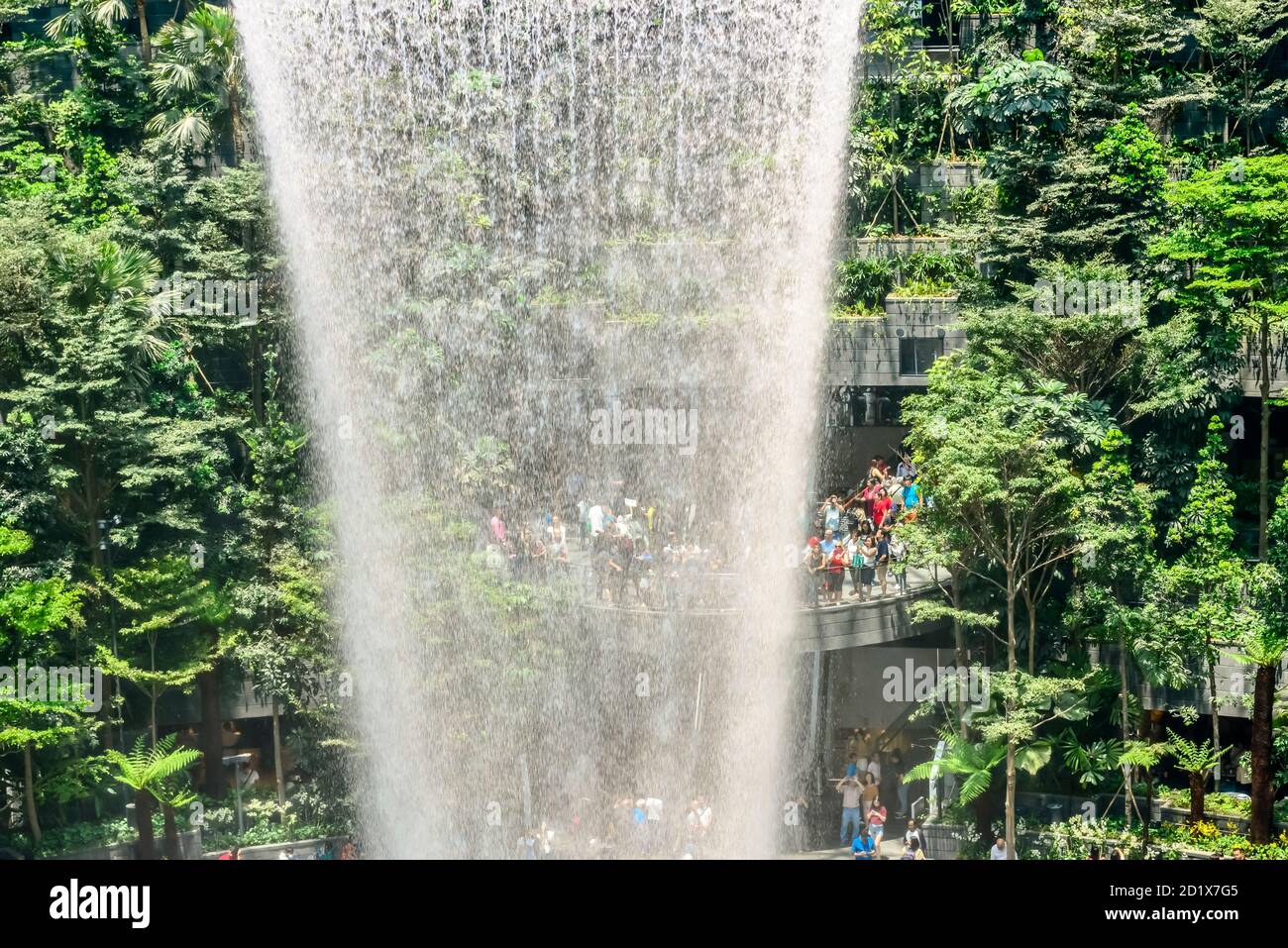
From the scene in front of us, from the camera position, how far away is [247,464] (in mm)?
32281

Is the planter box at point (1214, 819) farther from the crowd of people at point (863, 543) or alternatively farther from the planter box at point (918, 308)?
the planter box at point (918, 308)

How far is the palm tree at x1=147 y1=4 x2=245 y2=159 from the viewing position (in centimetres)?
3331

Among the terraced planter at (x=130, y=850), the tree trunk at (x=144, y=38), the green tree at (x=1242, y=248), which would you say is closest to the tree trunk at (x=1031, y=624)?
the green tree at (x=1242, y=248)

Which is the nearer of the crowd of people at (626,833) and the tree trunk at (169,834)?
the crowd of people at (626,833)

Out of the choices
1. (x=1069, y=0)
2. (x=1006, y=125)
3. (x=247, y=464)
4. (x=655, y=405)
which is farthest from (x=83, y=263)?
(x=1069, y=0)

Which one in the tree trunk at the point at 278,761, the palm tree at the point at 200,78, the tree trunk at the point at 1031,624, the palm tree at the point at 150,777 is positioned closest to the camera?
the tree trunk at the point at 1031,624

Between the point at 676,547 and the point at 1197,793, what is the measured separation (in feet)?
28.5

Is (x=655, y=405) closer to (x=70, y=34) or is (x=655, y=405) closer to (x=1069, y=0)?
(x=1069, y=0)

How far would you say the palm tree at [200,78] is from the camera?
33.3m

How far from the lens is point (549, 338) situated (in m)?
28.4

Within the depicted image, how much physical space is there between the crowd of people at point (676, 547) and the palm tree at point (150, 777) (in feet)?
22.5

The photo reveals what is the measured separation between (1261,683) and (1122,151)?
9.86m

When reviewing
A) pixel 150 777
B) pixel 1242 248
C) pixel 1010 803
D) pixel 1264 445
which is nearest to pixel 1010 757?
pixel 1010 803

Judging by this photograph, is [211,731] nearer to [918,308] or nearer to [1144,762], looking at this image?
[918,308]
